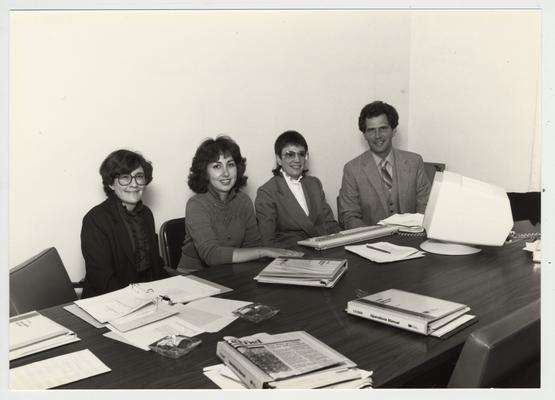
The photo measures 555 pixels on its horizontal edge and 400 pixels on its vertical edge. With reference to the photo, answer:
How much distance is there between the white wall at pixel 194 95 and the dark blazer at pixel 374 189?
50cm

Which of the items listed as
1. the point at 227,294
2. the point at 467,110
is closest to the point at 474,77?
the point at 467,110

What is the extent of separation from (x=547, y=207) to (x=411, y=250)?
2.07 feet

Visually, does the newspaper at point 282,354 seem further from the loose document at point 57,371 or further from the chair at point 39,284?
the chair at point 39,284

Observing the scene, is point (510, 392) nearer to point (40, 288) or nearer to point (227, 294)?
point (227, 294)

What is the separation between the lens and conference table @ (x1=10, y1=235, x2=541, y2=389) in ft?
4.03

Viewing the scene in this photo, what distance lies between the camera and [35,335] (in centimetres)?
140

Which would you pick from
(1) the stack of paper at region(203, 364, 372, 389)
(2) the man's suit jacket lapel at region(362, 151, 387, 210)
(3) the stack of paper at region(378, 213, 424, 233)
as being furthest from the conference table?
(2) the man's suit jacket lapel at region(362, 151, 387, 210)

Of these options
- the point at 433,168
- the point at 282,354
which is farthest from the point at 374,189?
the point at 282,354

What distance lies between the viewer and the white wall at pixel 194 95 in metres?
2.45

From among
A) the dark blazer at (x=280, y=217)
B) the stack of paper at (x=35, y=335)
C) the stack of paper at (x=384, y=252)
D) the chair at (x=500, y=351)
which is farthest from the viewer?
the dark blazer at (x=280, y=217)

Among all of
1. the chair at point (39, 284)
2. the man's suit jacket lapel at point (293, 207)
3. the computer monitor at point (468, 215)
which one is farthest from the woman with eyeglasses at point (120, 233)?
the computer monitor at point (468, 215)

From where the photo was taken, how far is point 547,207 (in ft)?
5.41

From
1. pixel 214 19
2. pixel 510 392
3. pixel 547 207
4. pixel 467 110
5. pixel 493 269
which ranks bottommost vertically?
pixel 510 392

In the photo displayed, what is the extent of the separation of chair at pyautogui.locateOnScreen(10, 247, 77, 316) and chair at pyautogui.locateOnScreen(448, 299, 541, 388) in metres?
1.29
